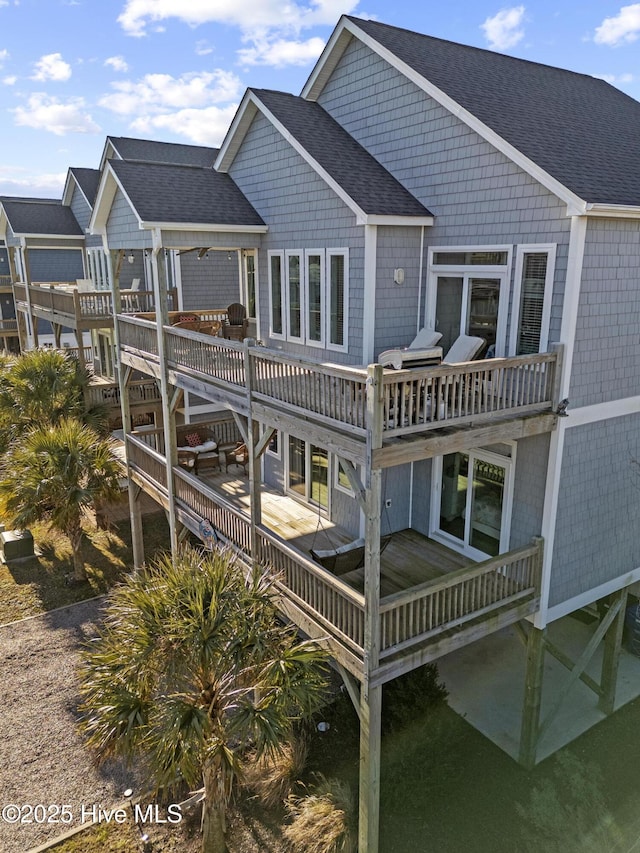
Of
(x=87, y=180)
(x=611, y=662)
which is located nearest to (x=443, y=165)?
(x=611, y=662)

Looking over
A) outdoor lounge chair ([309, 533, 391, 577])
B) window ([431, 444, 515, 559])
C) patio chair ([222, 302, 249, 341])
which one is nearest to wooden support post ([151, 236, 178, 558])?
patio chair ([222, 302, 249, 341])

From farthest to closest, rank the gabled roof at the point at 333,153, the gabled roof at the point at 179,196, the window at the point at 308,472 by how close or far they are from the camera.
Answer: the window at the point at 308,472 < the gabled roof at the point at 179,196 < the gabled roof at the point at 333,153

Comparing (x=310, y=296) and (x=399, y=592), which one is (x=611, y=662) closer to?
(x=399, y=592)

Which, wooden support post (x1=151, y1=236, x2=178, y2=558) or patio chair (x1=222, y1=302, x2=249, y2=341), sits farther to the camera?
patio chair (x1=222, y1=302, x2=249, y2=341)

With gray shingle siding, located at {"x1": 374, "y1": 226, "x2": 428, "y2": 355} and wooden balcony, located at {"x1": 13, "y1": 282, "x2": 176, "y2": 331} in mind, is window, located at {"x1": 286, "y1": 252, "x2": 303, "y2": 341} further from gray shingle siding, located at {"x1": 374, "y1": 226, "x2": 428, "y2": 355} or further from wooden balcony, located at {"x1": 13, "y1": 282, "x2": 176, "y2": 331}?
wooden balcony, located at {"x1": 13, "y1": 282, "x2": 176, "y2": 331}

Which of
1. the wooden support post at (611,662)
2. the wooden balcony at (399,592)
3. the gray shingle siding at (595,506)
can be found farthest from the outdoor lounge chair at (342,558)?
the wooden support post at (611,662)

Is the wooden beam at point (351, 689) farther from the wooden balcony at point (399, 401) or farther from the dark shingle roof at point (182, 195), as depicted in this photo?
the dark shingle roof at point (182, 195)

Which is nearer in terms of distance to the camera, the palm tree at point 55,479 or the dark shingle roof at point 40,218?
the palm tree at point 55,479
